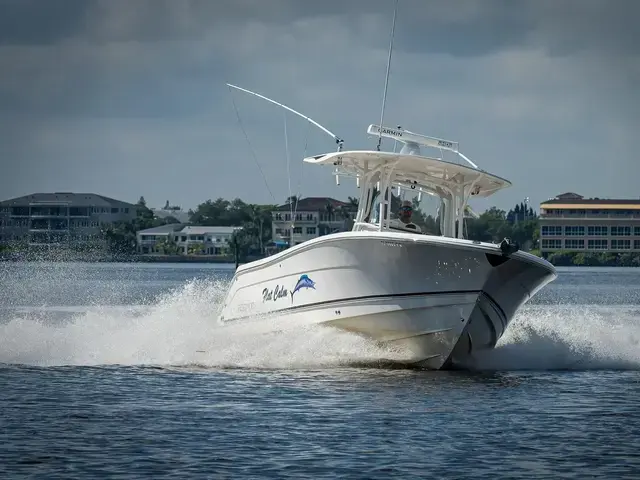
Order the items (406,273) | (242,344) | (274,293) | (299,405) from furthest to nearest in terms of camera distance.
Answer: (242,344) < (274,293) < (406,273) < (299,405)

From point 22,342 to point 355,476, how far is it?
53.1 feet

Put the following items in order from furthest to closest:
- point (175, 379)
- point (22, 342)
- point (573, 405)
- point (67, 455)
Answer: point (22, 342), point (175, 379), point (573, 405), point (67, 455)

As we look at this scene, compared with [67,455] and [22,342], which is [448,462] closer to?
[67,455]

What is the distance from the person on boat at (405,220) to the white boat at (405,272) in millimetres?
30

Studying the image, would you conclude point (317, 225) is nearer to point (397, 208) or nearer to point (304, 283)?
point (397, 208)

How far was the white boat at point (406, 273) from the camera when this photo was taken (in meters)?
23.2

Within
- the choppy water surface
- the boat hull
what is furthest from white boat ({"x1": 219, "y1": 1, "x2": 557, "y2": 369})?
the choppy water surface

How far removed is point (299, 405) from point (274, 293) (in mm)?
5390

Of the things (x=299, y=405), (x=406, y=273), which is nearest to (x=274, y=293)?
(x=406, y=273)

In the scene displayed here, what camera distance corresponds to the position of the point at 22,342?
98.9 ft

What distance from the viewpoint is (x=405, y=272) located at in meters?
23.4

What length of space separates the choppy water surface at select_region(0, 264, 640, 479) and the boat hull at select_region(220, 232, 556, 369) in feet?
1.66

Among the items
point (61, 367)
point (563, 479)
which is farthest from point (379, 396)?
point (61, 367)

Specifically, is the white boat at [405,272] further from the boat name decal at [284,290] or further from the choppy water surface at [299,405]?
the choppy water surface at [299,405]
